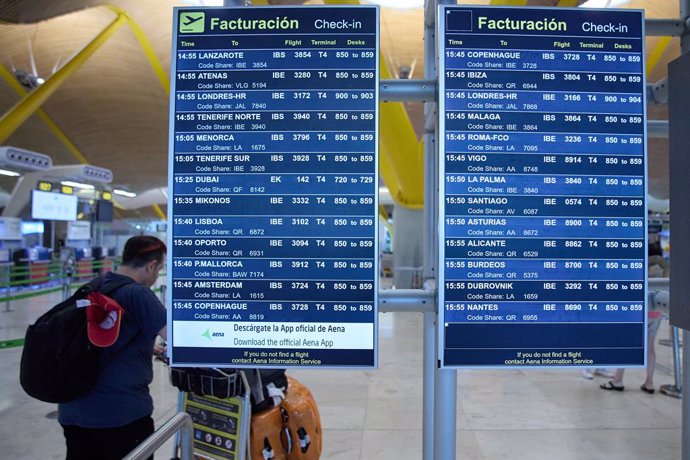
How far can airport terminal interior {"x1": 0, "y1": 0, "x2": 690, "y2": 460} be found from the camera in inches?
176

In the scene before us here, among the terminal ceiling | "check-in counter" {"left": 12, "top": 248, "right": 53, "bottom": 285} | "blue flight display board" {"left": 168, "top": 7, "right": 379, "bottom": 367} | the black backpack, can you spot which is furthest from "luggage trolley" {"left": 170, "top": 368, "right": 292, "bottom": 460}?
"check-in counter" {"left": 12, "top": 248, "right": 53, "bottom": 285}

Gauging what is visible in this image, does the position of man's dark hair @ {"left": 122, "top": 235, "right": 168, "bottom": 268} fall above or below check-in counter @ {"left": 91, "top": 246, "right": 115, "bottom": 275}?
above

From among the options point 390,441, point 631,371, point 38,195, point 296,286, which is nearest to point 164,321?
point 296,286

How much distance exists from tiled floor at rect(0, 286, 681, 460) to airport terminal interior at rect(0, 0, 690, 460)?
0.07ft

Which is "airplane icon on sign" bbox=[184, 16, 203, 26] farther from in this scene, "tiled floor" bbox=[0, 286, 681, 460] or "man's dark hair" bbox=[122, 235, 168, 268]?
"tiled floor" bbox=[0, 286, 681, 460]

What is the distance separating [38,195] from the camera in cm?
1836

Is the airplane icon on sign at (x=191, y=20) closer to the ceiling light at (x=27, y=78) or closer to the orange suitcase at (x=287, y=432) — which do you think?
the orange suitcase at (x=287, y=432)

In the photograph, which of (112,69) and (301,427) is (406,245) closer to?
(301,427)

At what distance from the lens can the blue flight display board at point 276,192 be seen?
1974mm

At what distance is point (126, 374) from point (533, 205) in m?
2.10

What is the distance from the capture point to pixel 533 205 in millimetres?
1952

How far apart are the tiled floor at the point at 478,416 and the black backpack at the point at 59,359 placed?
7.36 feet

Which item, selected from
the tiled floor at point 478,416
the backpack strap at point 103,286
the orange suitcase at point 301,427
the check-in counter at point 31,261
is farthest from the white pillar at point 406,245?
the backpack strap at point 103,286

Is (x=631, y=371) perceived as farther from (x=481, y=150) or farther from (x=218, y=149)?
(x=218, y=149)
